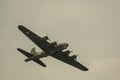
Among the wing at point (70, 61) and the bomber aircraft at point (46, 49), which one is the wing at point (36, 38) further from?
the wing at point (70, 61)

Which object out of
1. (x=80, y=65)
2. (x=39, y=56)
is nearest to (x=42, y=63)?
(x=39, y=56)

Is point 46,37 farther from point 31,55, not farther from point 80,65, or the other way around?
point 80,65

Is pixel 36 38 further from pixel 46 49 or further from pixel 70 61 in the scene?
pixel 70 61

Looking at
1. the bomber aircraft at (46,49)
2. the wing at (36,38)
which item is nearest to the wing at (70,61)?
the bomber aircraft at (46,49)

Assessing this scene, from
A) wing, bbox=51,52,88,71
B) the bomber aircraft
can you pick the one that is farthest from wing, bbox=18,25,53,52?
wing, bbox=51,52,88,71

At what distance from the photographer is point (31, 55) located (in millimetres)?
85562

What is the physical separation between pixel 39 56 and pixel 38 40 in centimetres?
481

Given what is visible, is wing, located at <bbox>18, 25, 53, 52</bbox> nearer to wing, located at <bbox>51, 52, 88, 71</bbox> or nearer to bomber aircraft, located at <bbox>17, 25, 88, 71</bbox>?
bomber aircraft, located at <bbox>17, 25, 88, 71</bbox>

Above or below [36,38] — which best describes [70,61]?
above

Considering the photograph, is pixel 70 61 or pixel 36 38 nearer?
pixel 36 38

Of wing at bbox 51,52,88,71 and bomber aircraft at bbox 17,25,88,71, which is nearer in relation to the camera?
bomber aircraft at bbox 17,25,88,71

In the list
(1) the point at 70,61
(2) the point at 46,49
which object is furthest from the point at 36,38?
(1) the point at 70,61

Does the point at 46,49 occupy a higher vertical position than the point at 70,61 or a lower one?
lower

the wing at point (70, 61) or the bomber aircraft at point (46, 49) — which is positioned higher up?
the wing at point (70, 61)
